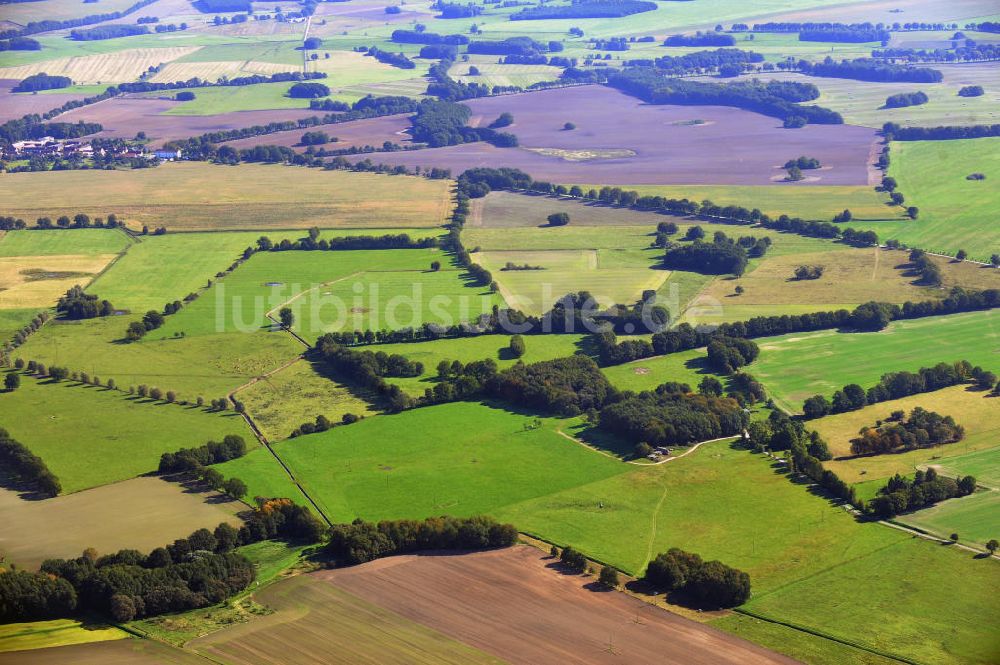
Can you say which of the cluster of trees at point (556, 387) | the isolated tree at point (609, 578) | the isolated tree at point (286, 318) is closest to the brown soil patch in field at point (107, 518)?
the isolated tree at point (609, 578)

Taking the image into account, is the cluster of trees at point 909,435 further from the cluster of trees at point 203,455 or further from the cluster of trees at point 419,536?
the cluster of trees at point 203,455

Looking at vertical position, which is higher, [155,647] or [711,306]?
[711,306]

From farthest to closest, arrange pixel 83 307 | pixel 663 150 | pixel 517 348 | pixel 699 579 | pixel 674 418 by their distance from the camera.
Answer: pixel 663 150 < pixel 83 307 < pixel 517 348 < pixel 674 418 < pixel 699 579

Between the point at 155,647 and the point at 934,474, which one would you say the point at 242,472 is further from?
the point at 934,474

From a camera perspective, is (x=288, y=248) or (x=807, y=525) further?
(x=288, y=248)

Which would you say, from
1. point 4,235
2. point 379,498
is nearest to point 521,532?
point 379,498

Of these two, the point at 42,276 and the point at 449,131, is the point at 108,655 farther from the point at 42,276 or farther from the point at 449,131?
the point at 449,131

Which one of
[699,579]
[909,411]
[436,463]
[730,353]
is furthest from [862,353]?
[699,579]

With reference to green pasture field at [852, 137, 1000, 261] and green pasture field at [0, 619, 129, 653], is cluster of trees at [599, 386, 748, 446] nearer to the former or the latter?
green pasture field at [0, 619, 129, 653]

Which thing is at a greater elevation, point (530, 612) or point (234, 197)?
point (234, 197)
